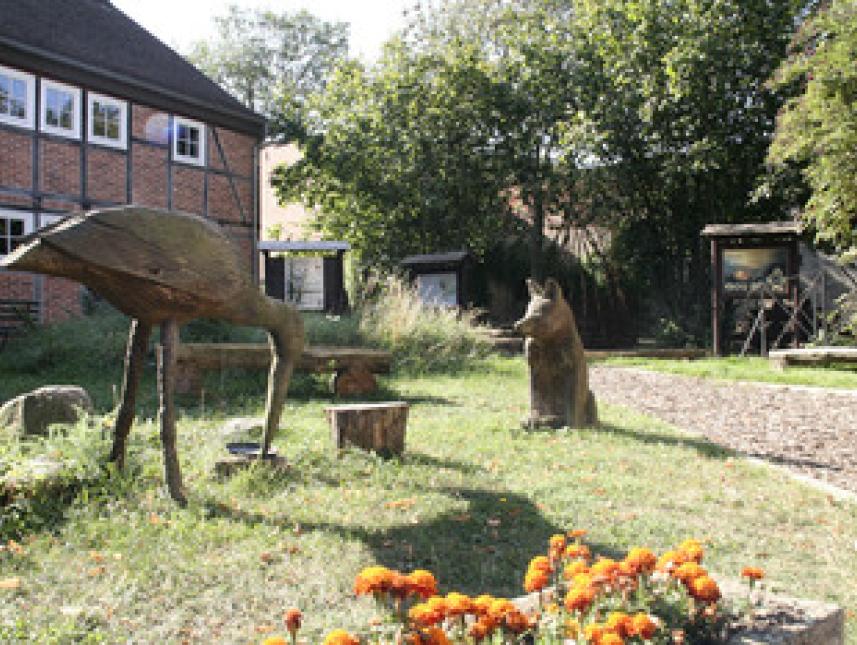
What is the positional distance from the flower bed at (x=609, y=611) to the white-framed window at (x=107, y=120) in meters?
14.4

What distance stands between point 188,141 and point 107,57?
7.39ft

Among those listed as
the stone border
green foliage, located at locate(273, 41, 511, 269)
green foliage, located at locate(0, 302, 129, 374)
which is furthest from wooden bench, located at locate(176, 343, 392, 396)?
green foliage, located at locate(273, 41, 511, 269)

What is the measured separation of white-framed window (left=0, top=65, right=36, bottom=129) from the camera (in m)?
12.9

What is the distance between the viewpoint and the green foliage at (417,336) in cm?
1127

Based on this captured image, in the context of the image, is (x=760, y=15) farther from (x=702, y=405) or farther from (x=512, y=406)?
(x=512, y=406)

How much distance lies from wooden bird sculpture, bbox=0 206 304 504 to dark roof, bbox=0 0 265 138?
36.4ft

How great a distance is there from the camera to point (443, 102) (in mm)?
19609

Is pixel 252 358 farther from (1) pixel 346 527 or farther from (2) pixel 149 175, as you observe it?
(2) pixel 149 175

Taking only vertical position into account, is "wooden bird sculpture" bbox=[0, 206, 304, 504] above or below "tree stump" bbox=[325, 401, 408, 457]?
above

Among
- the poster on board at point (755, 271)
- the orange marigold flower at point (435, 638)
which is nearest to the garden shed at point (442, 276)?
the poster on board at point (755, 271)

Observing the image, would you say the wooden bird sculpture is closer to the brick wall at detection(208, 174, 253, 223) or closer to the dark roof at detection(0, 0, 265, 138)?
the dark roof at detection(0, 0, 265, 138)

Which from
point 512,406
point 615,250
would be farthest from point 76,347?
point 615,250

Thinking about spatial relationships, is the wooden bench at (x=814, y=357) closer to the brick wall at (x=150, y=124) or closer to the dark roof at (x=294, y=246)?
the dark roof at (x=294, y=246)

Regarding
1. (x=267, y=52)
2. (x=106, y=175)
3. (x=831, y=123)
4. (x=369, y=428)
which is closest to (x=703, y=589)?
(x=369, y=428)
